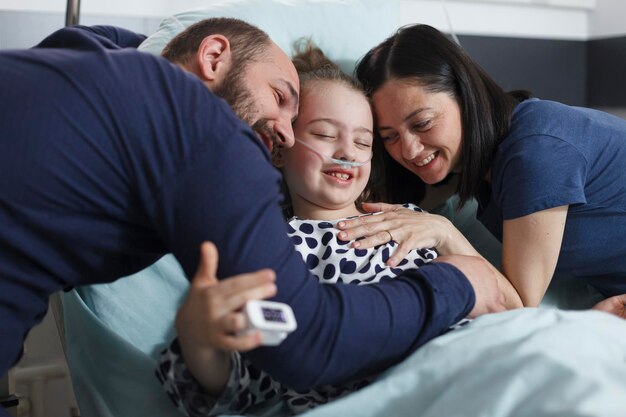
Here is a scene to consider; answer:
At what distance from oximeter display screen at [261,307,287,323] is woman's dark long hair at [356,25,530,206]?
1.00 metres

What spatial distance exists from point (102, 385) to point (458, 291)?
722mm

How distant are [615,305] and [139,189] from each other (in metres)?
1.31

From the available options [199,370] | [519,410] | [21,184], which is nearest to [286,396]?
[199,370]

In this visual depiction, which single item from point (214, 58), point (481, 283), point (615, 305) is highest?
point (214, 58)

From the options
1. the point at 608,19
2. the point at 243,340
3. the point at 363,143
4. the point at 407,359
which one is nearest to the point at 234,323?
the point at 243,340

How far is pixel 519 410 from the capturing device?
102cm

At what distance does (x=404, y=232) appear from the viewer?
1674 mm

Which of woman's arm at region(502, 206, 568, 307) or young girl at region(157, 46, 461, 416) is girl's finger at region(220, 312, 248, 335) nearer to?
young girl at region(157, 46, 461, 416)

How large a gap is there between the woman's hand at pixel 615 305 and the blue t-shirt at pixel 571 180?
0.06 metres

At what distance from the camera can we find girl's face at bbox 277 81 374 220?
1723 millimetres

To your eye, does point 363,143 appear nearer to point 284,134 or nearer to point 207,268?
point 284,134

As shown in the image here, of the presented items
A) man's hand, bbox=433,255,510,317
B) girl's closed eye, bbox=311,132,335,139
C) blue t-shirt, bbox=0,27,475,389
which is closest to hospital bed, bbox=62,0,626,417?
man's hand, bbox=433,255,510,317

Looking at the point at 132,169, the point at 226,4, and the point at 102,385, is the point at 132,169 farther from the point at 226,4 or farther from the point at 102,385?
the point at 226,4

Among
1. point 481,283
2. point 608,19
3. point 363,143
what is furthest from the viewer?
point 608,19
